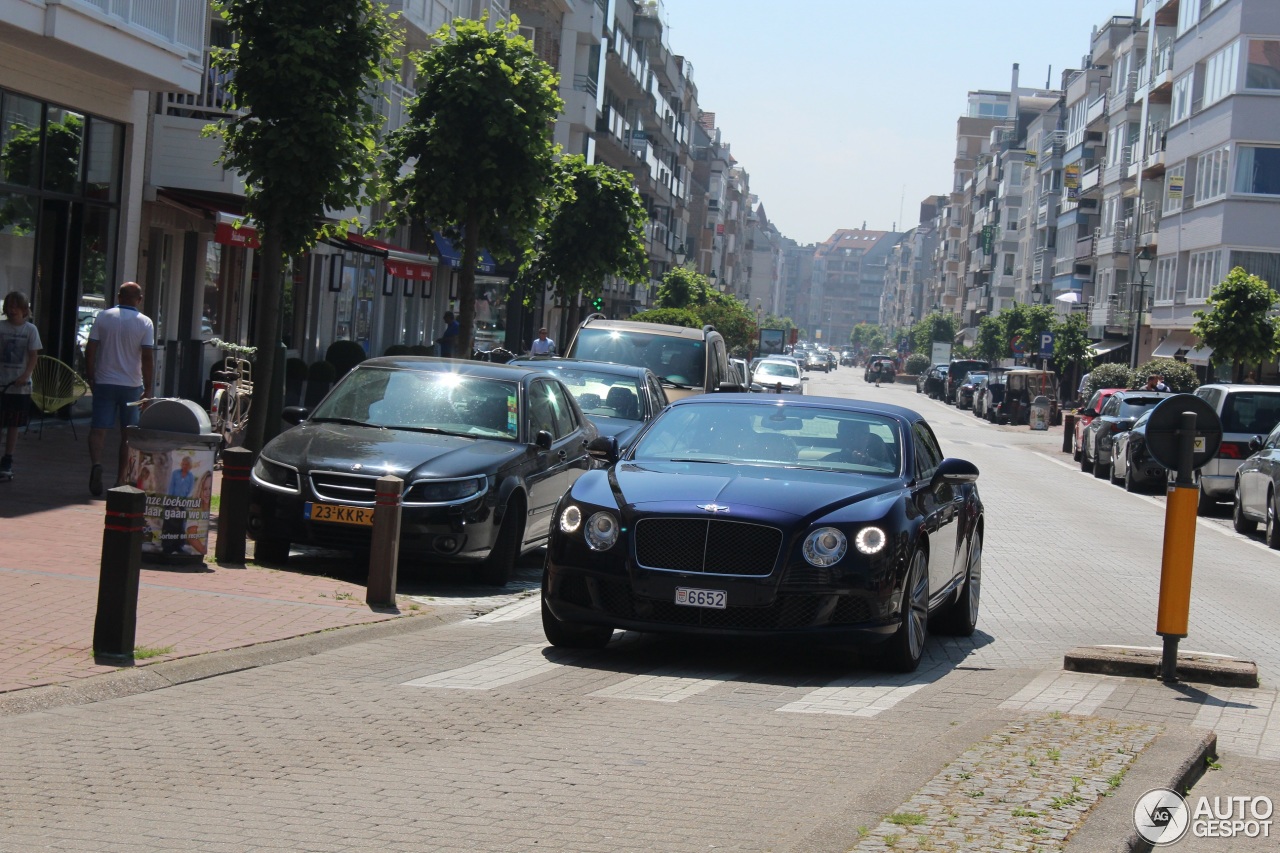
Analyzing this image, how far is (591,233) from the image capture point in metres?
39.6

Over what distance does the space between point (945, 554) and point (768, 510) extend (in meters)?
1.74

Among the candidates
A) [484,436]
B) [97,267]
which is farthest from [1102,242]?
[484,436]

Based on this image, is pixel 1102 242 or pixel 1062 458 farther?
pixel 1102 242

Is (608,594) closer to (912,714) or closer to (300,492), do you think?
(912,714)

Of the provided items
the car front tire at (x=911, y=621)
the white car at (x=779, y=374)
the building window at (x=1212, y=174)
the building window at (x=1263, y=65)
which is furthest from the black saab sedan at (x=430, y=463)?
the building window at (x=1212, y=174)

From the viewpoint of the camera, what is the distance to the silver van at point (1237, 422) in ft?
81.7

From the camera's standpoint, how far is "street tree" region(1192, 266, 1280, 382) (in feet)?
137

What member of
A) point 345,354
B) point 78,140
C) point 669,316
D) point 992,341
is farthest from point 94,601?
point 992,341

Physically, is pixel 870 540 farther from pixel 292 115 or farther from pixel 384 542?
pixel 292 115

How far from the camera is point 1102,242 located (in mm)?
81625

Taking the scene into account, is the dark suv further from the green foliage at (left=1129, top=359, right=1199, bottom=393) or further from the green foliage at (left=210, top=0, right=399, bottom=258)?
the green foliage at (left=210, top=0, right=399, bottom=258)

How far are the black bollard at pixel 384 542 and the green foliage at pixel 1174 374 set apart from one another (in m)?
37.2

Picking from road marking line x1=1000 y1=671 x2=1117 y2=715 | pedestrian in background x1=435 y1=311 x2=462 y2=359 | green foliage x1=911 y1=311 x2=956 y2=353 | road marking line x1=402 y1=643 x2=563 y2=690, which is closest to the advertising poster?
road marking line x1=402 y1=643 x2=563 y2=690

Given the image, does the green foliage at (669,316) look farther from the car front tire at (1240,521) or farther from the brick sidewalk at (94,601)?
the brick sidewalk at (94,601)
